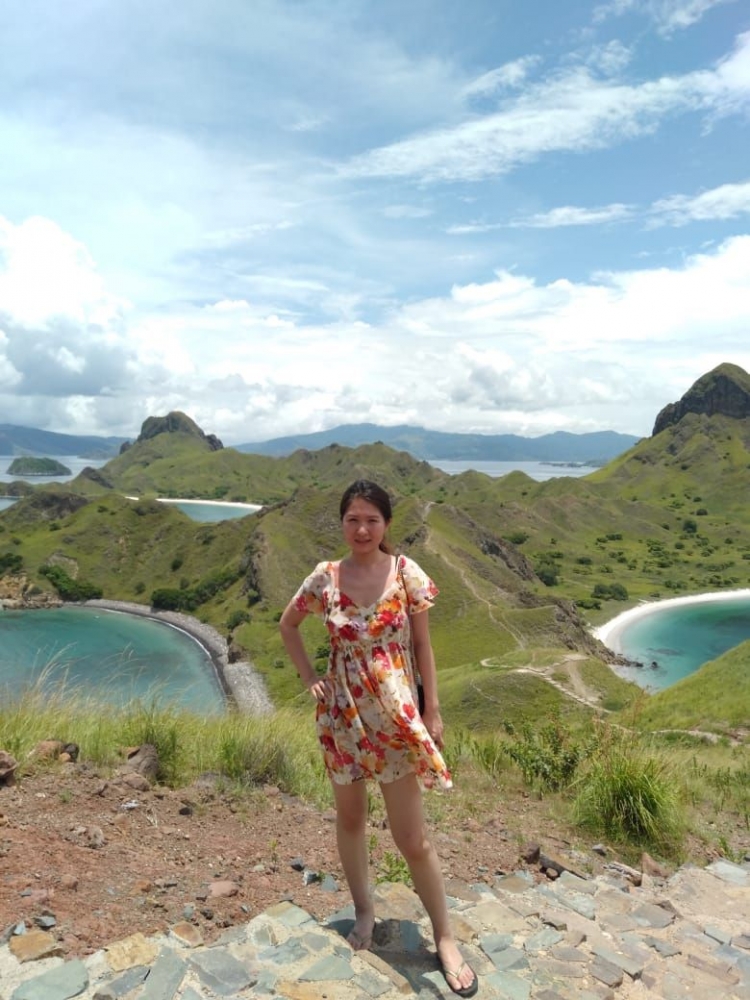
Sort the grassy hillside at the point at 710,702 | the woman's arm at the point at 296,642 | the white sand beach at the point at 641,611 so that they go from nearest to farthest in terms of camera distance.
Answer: the woman's arm at the point at 296,642 → the grassy hillside at the point at 710,702 → the white sand beach at the point at 641,611

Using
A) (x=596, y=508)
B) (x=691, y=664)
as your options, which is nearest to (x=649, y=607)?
(x=691, y=664)

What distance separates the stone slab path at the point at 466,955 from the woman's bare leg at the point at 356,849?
0.37 ft

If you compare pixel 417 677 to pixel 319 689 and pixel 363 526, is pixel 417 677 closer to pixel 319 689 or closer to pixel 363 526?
pixel 319 689

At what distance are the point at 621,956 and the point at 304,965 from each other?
2050 millimetres

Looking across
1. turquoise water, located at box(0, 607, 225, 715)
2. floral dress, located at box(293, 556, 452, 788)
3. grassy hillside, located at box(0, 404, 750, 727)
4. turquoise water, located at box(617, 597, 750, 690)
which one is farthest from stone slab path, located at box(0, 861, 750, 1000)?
turquoise water, located at box(617, 597, 750, 690)

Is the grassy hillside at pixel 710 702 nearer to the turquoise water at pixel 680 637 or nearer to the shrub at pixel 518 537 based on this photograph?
the turquoise water at pixel 680 637

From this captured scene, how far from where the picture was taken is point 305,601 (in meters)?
4.31

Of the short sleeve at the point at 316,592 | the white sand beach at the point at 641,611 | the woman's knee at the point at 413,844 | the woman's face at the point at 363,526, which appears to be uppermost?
the woman's face at the point at 363,526

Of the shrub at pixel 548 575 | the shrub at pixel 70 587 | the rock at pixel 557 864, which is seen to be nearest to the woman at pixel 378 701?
the rock at pixel 557 864

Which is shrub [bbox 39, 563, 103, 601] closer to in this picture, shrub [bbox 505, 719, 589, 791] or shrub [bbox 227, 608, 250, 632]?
shrub [bbox 227, 608, 250, 632]

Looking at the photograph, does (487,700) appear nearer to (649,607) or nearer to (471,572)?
(471,572)

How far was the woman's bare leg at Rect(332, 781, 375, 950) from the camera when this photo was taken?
13.6 ft

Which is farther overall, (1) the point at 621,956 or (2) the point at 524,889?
(2) the point at 524,889

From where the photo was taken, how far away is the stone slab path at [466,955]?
11.6 feet
